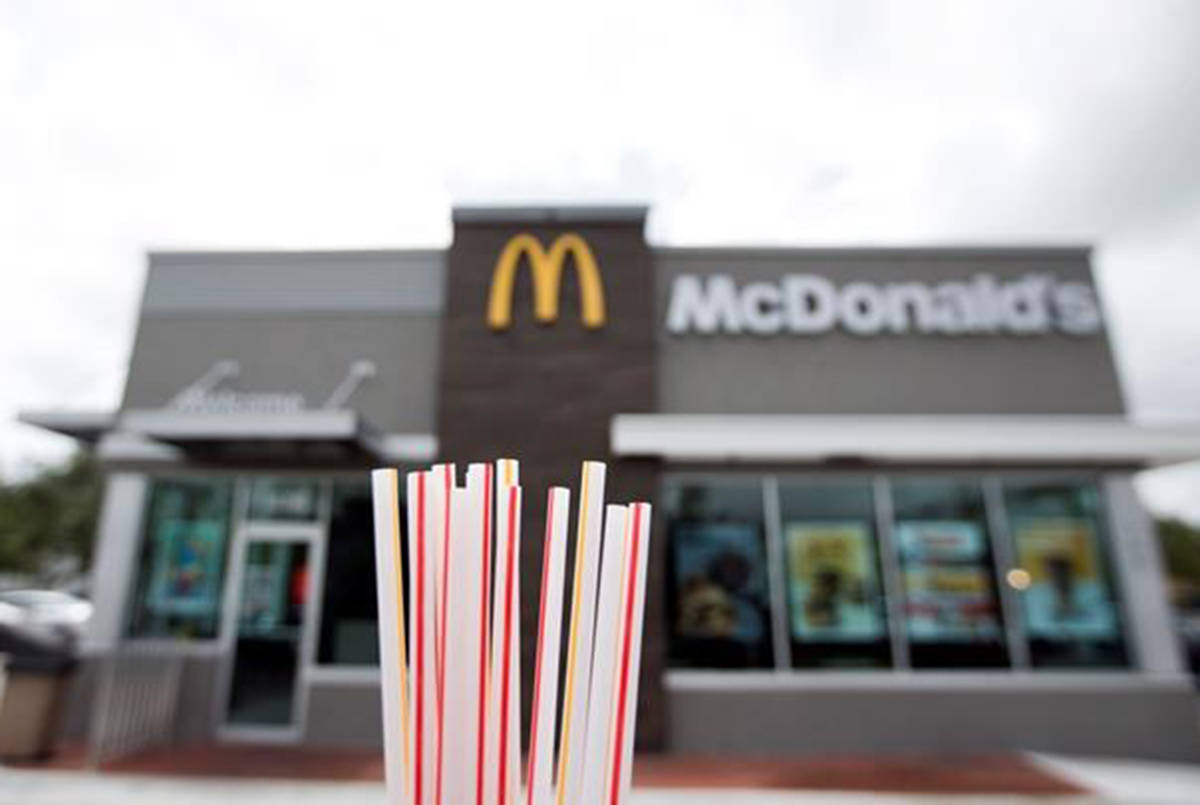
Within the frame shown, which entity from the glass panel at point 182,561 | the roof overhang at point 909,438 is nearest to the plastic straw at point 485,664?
the roof overhang at point 909,438

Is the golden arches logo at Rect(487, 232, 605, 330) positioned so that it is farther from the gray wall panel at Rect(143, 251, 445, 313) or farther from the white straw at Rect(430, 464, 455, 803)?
the white straw at Rect(430, 464, 455, 803)

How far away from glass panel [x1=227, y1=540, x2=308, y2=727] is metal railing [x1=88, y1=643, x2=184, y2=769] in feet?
1.92

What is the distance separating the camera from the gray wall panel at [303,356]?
8094 mm

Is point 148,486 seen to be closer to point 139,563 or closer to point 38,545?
point 139,563

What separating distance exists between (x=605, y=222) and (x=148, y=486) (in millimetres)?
6242

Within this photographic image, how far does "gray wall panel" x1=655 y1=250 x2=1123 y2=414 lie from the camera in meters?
7.95

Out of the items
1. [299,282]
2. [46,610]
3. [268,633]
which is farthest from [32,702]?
[46,610]

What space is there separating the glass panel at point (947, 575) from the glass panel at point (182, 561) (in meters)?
7.66

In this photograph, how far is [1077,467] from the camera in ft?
25.2

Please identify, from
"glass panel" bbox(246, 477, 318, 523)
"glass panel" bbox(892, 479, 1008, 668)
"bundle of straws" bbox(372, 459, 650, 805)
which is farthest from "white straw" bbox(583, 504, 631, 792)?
"glass panel" bbox(246, 477, 318, 523)

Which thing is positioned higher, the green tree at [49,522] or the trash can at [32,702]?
the green tree at [49,522]

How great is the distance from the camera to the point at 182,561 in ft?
25.6

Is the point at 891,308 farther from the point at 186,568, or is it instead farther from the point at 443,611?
the point at 186,568

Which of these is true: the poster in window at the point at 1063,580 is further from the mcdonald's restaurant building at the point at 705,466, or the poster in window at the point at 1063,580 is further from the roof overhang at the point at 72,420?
the roof overhang at the point at 72,420
